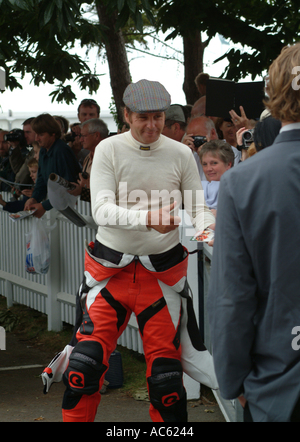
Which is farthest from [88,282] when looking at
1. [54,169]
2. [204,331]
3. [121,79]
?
[121,79]

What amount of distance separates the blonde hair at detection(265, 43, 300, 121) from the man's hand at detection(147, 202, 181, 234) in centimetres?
92

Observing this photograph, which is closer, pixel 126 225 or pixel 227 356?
pixel 227 356

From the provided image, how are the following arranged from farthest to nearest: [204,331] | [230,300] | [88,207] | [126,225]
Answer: [88,207]
[204,331]
[126,225]
[230,300]

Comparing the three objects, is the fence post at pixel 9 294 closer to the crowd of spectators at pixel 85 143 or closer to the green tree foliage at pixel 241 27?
the crowd of spectators at pixel 85 143

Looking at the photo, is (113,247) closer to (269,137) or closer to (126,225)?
(126,225)

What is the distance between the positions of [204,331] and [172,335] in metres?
1.09

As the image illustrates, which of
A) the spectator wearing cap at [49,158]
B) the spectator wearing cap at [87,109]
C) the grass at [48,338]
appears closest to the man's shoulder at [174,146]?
the grass at [48,338]

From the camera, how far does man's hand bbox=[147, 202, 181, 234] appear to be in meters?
2.55

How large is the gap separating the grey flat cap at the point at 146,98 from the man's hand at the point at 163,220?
23.9 inches

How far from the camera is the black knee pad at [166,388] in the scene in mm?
2965

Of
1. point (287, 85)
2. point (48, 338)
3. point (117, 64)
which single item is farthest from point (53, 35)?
point (117, 64)

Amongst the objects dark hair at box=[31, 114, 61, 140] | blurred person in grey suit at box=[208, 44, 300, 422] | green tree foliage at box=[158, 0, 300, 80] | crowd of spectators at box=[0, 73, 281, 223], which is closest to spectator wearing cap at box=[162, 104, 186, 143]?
crowd of spectators at box=[0, 73, 281, 223]

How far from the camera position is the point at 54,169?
5.66 m

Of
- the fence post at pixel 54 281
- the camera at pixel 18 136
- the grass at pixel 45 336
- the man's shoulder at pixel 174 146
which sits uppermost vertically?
the camera at pixel 18 136
